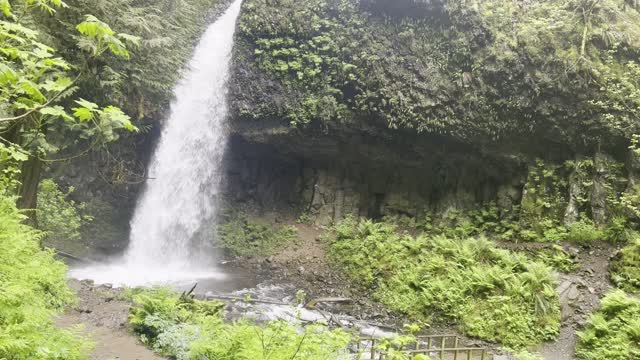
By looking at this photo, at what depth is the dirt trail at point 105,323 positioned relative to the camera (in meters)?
6.18

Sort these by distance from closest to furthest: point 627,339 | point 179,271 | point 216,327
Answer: point 216,327 < point 627,339 < point 179,271

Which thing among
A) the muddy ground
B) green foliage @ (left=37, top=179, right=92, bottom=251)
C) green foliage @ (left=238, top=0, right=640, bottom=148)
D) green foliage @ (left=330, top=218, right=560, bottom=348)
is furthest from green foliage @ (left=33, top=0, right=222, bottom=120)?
green foliage @ (left=330, top=218, right=560, bottom=348)

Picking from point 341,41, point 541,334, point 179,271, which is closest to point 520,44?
point 341,41

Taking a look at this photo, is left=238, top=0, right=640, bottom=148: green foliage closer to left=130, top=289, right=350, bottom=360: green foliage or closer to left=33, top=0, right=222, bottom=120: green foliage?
left=33, top=0, right=222, bottom=120: green foliage

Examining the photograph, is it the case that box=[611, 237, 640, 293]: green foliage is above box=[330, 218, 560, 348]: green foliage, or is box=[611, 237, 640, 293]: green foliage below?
above

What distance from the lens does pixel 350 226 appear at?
1761cm

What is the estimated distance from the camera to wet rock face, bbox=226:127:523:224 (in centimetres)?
1634

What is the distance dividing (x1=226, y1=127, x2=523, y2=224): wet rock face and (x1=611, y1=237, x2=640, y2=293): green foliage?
4.41 m

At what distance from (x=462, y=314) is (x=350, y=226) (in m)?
7.17

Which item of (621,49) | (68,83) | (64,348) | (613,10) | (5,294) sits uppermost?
(613,10)

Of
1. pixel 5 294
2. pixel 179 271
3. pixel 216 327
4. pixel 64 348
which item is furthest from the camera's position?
pixel 179 271

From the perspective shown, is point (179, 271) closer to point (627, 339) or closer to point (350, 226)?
point (350, 226)

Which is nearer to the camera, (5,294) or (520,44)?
(5,294)

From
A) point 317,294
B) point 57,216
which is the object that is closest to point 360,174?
point 317,294
